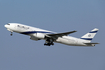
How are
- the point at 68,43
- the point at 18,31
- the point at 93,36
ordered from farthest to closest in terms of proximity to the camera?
the point at 93,36 < the point at 68,43 < the point at 18,31

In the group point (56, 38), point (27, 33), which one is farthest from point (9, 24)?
point (56, 38)

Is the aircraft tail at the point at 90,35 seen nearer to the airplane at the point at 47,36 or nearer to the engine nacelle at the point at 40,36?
the airplane at the point at 47,36

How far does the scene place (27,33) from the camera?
176 feet

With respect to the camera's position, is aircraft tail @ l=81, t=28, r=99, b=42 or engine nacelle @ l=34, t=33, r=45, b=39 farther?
aircraft tail @ l=81, t=28, r=99, b=42

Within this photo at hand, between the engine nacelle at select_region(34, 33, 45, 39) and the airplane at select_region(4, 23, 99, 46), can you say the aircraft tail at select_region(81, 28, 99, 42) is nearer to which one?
the airplane at select_region(4, 23, 99, 46)

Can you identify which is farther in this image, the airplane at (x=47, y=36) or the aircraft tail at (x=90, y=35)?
the aircraft tail at (x=90, y=35)

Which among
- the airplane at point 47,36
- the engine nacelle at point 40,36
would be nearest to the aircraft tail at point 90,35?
the airplane at point 47,36

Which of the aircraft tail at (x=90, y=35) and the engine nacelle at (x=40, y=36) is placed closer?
the engine nacelle at (x=40, y=36)

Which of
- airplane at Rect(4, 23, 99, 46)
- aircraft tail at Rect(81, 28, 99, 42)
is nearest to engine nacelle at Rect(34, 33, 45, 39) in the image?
airplane at Rect(4, 23, 99, 46)

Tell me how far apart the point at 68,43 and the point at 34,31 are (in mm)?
10050

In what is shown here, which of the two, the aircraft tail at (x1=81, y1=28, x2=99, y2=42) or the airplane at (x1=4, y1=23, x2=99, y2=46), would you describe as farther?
the aircraft tail at (x1=81, y1=28, x2=99, y2=42)

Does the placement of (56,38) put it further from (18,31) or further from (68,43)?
(18,31)

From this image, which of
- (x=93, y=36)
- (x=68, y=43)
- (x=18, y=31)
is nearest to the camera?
(x=18, y=31)

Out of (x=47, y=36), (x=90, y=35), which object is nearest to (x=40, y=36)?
(x=47, y=36)
